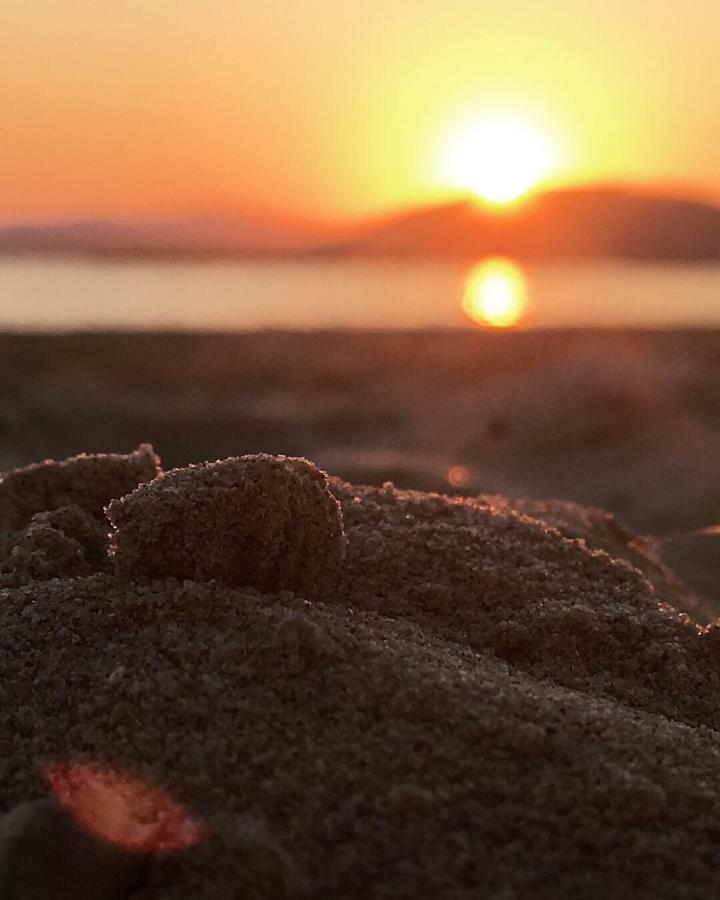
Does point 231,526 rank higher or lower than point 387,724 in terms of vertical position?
higher

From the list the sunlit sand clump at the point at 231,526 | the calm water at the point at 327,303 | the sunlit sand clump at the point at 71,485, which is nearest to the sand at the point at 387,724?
the sunlit sand clump at the point at 231,526

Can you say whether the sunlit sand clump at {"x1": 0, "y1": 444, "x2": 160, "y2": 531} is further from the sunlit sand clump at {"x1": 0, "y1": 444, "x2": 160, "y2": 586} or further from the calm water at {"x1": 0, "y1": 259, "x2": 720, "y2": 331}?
the calm water at {"x1": 0, "y1": 259, "x2": 720, "y2": 331}

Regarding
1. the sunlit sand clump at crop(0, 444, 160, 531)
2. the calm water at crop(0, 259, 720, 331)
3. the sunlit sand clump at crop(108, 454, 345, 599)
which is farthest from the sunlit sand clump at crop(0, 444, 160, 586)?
the calm water at crop(0, 259, 720, 331)

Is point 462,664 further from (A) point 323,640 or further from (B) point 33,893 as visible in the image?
(B) point 33,893

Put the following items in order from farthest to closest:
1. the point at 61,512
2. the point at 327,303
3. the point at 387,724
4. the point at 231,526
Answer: the point at 327,303 < the point at 61,512 < the point at 231,526 < the point at 387,724

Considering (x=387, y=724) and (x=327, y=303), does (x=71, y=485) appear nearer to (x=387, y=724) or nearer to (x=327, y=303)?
(x=387, y=724)

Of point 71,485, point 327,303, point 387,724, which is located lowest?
point 387,724

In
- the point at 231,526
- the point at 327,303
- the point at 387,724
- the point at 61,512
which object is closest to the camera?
the point at 387,724

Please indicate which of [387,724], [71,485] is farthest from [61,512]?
[387,724]
